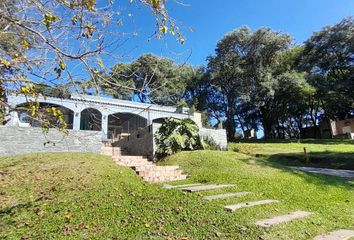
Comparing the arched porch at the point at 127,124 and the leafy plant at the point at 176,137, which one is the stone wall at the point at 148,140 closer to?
the leafy plant at the point at 176,137

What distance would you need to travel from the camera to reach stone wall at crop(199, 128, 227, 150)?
12.6 m

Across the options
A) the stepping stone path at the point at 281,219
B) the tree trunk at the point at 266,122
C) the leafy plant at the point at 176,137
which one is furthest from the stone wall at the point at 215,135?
the tree trunk at the point at 266,122

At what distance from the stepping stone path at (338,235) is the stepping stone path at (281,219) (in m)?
0.59

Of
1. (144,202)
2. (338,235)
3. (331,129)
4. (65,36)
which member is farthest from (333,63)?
(65,36)

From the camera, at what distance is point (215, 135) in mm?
13188

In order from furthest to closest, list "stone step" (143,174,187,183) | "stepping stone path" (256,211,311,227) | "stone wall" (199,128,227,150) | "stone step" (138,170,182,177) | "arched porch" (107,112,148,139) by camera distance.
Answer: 1. "arched porch" (107,112,148,139)
2. "stone wall" (199,128,227,150)
3. "stone step" (138,170,182,177)
4. "stone step" (143,174,187,183)
5. "stepping stone path" (256,211,311,227)

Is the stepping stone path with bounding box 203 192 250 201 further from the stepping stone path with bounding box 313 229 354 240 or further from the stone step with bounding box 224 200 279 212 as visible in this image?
the stepping stone path with bounding box 313 229 354 240

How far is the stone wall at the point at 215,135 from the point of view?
12602 mm

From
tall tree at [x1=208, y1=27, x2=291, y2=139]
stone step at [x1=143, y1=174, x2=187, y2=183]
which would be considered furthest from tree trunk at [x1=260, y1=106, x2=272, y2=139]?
stone step at [x1=143, y1=174, x2=187, y2=183]

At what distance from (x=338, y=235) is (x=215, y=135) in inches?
365

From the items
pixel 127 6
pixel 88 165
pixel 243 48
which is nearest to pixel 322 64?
pixel 243 48

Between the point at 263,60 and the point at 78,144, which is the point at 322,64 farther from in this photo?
the point at 78,144

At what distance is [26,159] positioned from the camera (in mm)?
8914

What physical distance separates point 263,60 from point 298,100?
535 cm
